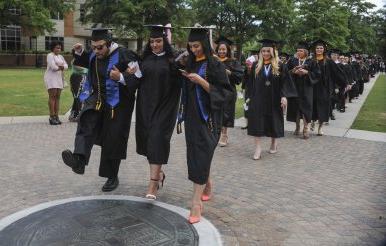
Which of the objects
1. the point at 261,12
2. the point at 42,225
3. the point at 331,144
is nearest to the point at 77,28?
the point at 261,12

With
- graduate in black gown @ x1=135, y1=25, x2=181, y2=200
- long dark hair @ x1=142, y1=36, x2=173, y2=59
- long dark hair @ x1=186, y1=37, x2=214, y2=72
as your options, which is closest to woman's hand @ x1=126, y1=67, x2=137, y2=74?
graduate in black gown @ x1=135, y1=25, x2=181, y2=200

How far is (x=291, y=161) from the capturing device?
7734 millimetres

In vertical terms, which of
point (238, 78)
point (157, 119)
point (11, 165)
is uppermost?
point (238, 78)

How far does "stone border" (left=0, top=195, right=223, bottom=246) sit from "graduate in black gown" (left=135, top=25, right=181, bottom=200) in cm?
49

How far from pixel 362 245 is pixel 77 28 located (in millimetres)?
53101

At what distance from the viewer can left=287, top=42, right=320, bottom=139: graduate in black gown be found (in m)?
9.88

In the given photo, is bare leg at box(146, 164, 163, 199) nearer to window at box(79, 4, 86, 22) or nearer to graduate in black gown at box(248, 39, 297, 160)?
graduate in black gown at box(248, 39, 297, 160)

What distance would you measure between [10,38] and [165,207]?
159 ft

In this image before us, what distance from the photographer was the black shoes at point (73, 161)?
4992mm

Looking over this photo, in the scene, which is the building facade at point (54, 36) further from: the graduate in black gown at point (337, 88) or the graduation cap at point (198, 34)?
the graduation cap at point (198, 34)

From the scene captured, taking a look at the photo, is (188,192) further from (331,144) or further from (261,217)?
(331,144)

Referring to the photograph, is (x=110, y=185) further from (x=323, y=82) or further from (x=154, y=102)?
(x=323, y=82)

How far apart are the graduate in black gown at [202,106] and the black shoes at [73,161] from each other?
1.23m

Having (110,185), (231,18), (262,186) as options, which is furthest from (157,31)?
(231,18)
